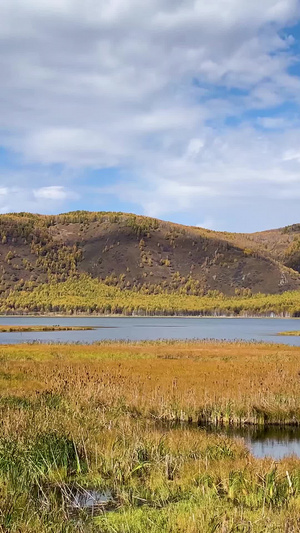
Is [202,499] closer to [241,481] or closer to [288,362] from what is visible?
[241,481]

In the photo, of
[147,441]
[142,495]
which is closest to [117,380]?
[147,441]

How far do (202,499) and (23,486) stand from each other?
11.9 feet

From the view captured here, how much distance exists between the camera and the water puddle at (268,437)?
1834 cm

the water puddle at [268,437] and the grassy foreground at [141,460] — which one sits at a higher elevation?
the grassy foreground at [141,460]

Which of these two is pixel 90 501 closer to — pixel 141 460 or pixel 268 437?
pixel 141 460

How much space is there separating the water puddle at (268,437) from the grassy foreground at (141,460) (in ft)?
2.66

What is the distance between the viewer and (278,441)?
19.7m

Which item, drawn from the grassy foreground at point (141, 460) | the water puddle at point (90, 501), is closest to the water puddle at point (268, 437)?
the grassy foreground at point (141, 460)

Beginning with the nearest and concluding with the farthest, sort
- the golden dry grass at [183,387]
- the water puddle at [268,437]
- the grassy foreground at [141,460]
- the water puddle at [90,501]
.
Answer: the grassy foreground at [141,460], the water puddle at [90,501], the water puddle at [268,437], the golden dry grass at [183,387]

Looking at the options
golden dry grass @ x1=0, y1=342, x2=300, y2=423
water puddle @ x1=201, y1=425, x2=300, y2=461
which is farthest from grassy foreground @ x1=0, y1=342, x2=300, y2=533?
water puddle @ x1=201, y1=425, x2=300, y2=461

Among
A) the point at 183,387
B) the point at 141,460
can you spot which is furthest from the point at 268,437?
the point at 141,460

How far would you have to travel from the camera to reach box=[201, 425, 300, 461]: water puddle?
18344 millimetres

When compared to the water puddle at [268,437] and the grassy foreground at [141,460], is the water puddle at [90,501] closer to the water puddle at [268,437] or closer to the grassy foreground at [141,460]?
the grassy foreground at [141,460]

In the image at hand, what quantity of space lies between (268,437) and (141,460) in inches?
308
